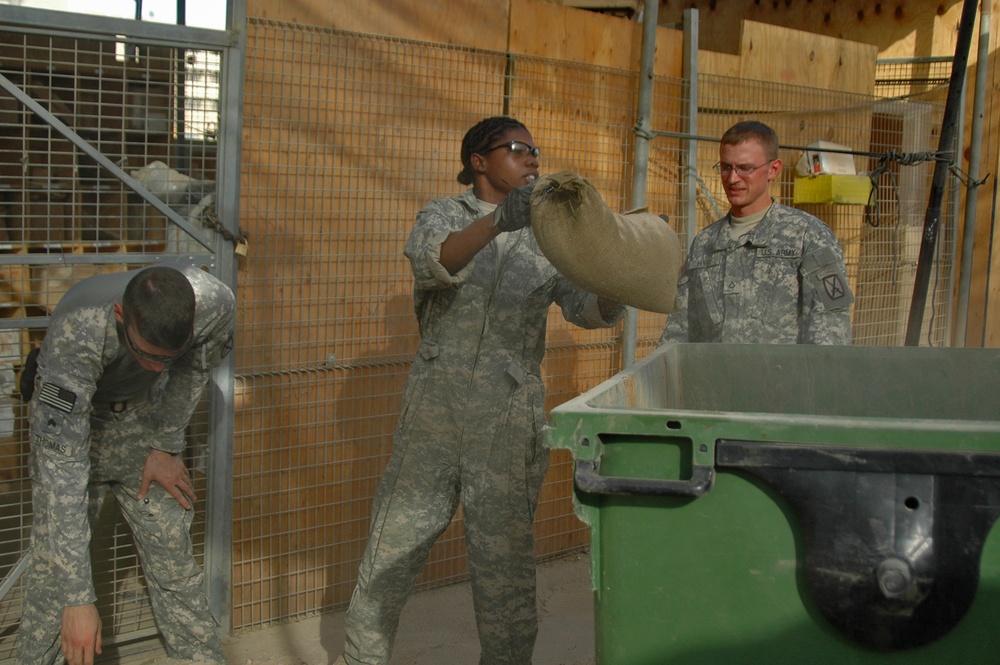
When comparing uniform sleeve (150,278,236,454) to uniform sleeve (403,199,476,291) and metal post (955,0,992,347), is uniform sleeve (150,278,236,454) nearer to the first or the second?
uniform sleeve (403,199,476,291)

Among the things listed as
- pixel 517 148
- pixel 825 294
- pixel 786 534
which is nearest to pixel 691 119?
pixel 825 294

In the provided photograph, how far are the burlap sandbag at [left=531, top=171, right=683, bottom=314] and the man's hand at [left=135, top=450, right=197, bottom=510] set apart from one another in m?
1.73

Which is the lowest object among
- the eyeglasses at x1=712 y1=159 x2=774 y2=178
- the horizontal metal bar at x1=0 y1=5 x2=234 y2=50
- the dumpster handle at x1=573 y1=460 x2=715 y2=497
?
the dumpster handle at x1=573 y1=460 x2=715 y2=497

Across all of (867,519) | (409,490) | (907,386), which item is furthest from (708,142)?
(867,519)

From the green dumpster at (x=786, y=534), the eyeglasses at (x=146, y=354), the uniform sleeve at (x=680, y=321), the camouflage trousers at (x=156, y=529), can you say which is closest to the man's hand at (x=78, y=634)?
the camouflage trousers at (x=156, y=529)

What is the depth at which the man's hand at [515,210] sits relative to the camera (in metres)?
2.56

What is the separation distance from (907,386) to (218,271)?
8.43ft

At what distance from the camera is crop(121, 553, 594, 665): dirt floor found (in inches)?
150

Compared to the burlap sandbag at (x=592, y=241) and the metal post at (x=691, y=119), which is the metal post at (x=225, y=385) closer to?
the burlap sandbag at (x=592, y=241)

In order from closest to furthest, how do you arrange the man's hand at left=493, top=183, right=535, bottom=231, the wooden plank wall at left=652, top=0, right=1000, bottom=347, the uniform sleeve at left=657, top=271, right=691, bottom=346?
the man's hand at left=493, top=183, right=535, bottom=231, the uniform sleeve at left=657, top=271, right=691, bottom=346, the wooden plank wall at left=652, top=0, right=1000, bottom=347

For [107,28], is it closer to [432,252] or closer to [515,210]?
[432,252]

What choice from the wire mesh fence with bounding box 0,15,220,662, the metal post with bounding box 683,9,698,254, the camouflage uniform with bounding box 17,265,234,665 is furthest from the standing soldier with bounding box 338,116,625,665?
the metal post with bounding box 683,9,698,254

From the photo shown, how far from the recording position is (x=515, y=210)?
2.59 m

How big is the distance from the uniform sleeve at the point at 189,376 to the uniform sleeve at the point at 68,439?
38cm
